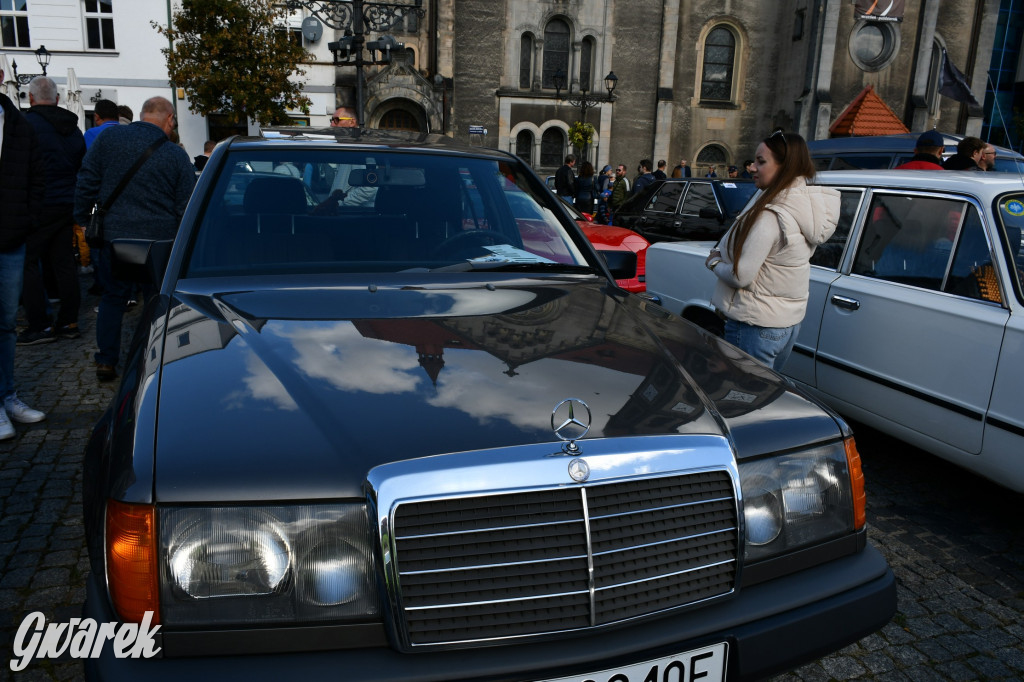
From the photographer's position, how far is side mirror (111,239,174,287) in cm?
296

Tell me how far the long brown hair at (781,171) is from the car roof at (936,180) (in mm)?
862

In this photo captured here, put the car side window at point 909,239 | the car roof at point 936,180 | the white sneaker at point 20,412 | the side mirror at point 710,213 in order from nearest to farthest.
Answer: the car roof at point 936,180
the car side window at point 909,239
the white sneaker at point 20,412
the side mirror at point 710,213

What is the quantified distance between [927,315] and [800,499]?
7.96 ft

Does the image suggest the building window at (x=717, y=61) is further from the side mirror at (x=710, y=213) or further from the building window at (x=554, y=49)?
the side mirror at (x=710, y=213)

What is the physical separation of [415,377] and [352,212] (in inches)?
51.2

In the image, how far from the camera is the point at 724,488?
1731 millimetres

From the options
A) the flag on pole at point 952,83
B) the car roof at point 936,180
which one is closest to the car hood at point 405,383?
the car roof at point 936,180

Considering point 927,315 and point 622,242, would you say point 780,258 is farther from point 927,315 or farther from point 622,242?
point 622,242

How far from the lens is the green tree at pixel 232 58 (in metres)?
21.5

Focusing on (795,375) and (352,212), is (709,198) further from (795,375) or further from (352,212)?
(352,212)

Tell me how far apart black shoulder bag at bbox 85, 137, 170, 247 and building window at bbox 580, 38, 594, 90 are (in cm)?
3011

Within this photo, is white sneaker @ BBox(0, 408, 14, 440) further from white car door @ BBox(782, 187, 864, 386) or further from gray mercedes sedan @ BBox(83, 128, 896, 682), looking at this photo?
white car door @ BBox(782, 187, 864, 386)

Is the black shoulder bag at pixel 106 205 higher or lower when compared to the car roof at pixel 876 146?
lower

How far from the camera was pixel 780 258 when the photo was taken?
373 centimetres
